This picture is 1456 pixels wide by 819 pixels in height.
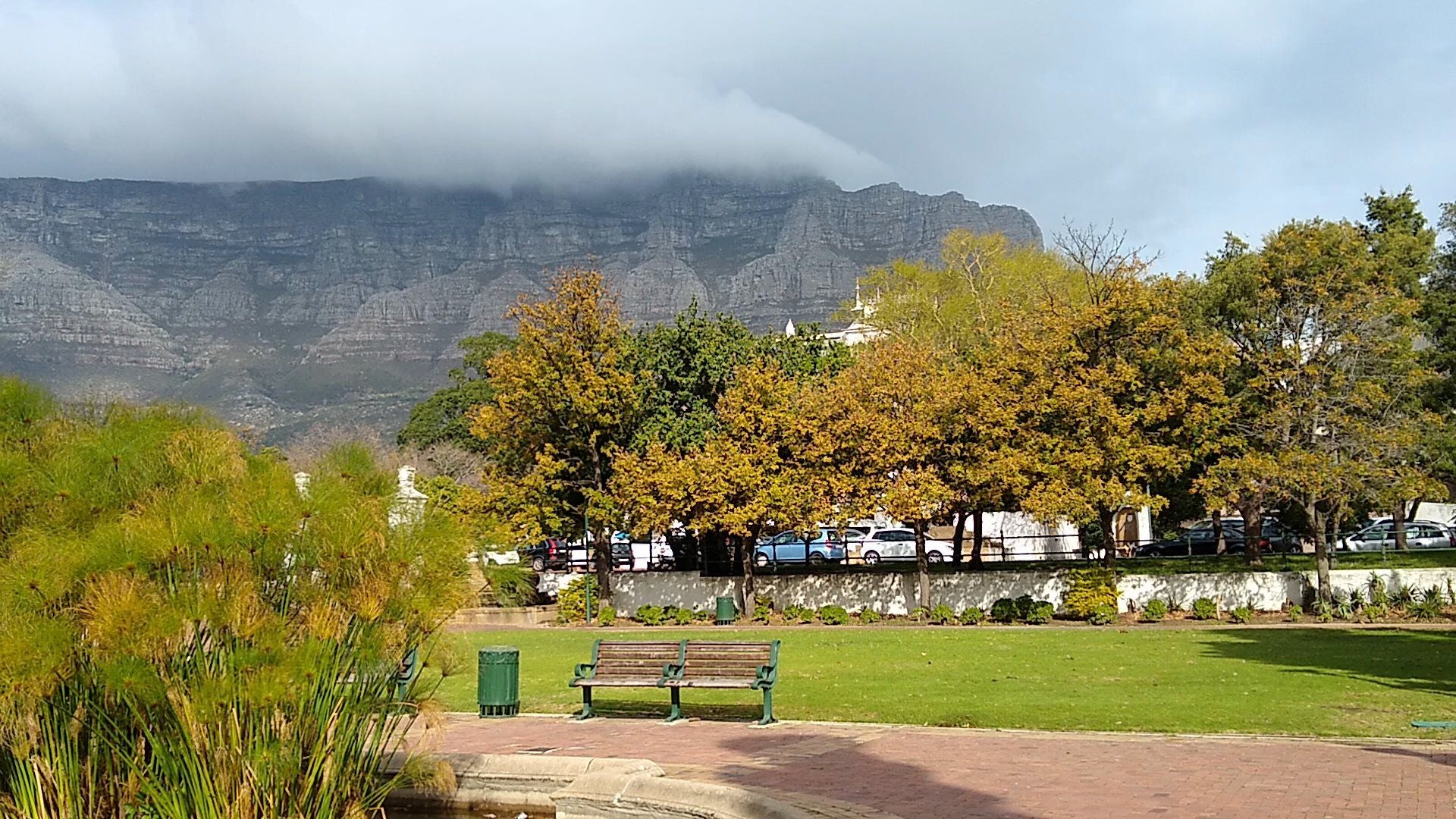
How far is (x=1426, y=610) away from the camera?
28.4 metres

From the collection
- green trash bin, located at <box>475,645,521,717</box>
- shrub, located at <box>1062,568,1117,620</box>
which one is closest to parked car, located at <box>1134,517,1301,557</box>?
shrub, located at <box>1062,568,1117,620</box>

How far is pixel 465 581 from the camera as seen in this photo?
895 centimetres

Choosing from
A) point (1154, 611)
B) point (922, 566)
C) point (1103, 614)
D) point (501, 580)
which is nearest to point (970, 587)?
point (922, 566)

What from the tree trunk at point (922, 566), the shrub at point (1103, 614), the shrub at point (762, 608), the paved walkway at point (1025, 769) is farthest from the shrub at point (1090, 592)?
the paved walkway at point (1025, 769)

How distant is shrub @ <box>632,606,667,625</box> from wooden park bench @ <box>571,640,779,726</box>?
20.4m

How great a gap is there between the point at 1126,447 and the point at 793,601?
1100 cm

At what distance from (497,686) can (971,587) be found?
2132 centimetres

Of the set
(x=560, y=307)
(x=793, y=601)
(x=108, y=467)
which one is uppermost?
(x=560, y=307)

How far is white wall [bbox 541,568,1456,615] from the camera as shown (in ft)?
104

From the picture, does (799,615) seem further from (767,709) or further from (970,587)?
(767,709)

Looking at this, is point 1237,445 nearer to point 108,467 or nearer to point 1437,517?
point 108,467

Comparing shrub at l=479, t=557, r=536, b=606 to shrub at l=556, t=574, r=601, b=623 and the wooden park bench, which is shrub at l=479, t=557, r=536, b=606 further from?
shrub at l=556, t=574, r=601, b=623

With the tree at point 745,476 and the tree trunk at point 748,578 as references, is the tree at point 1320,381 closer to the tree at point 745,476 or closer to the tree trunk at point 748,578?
the tree at point 745,476

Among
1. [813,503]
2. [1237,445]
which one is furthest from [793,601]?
[1237,445]
